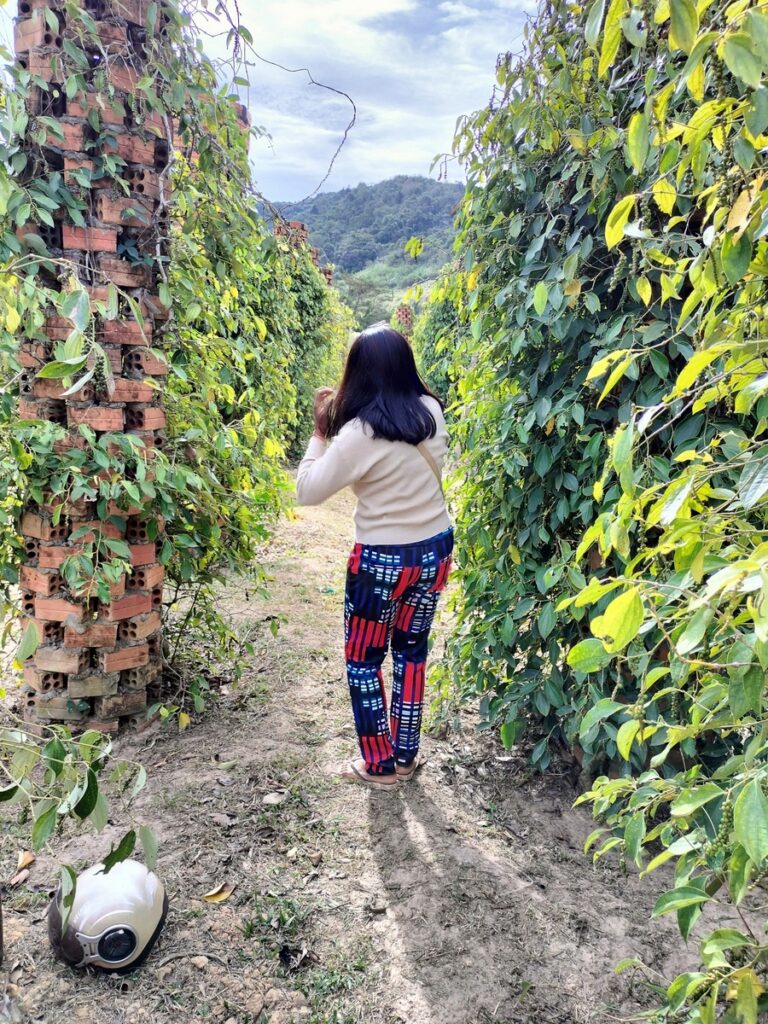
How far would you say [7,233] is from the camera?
2193mm

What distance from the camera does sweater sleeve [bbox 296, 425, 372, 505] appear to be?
224 cm

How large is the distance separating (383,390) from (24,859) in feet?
6.17

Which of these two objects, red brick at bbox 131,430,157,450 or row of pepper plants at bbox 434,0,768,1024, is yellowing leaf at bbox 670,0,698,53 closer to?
row of pepper plants at bbox 434,0,768,1024

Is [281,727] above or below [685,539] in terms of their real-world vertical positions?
below

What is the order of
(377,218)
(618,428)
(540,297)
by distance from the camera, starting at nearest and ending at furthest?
(618,428) → (540,297) → (377,218)

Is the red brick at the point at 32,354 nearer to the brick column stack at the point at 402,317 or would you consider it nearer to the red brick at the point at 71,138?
the red brick at the point at 71,138

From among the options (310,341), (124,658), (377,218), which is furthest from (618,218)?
(377,218)

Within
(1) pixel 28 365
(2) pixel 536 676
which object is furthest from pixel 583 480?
(1) pixel 28 365

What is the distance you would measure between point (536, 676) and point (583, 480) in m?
0.76

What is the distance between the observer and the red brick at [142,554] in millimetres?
2615

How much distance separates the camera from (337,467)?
2258mm

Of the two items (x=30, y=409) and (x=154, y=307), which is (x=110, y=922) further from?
(x=154, y=307)

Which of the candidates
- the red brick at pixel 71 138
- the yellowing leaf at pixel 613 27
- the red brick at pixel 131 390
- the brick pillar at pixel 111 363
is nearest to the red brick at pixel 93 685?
Answer: the brick pillar at pixel 111 363

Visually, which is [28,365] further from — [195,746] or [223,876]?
[223,876]
